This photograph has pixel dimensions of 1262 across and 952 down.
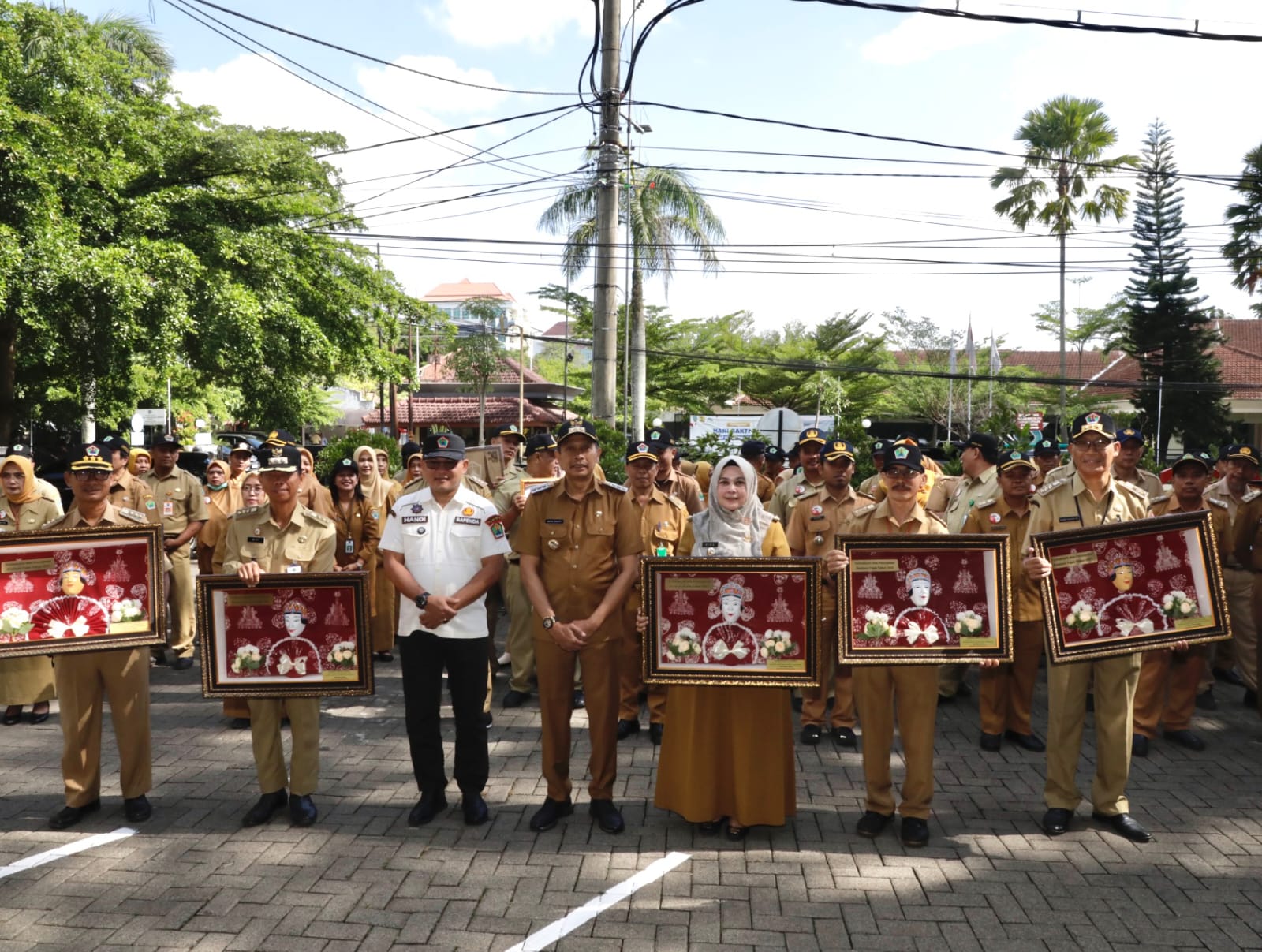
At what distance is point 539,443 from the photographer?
26.0ft

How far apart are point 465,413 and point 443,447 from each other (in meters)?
45.9

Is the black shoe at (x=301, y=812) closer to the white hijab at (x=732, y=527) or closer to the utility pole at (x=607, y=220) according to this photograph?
the white hijab at (x=732, y=527)

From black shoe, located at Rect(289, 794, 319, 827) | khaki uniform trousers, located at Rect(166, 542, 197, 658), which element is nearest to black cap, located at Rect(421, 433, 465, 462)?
black shoe, located at Rect(289, 794, 319, 827)

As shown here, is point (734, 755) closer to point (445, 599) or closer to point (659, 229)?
point (445, 599)

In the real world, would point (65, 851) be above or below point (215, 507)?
below

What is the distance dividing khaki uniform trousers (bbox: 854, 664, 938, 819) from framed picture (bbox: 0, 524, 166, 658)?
12.5ft

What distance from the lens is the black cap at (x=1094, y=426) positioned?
5047mm

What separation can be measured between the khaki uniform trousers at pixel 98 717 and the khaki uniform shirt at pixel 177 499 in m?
3.99

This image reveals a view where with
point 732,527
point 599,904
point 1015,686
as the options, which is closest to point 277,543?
point 732,527

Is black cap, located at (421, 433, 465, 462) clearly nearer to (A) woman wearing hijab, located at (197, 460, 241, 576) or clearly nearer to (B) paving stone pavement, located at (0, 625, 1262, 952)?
(B) paving stone pavement, located at (0, 625, 1262, 952)

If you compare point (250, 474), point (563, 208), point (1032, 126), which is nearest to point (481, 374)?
point (563, 208)

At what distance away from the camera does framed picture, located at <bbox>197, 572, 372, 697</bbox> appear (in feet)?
16.6

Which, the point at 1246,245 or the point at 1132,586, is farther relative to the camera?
the point at 1246,245

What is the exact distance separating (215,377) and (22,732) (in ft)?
57.1
